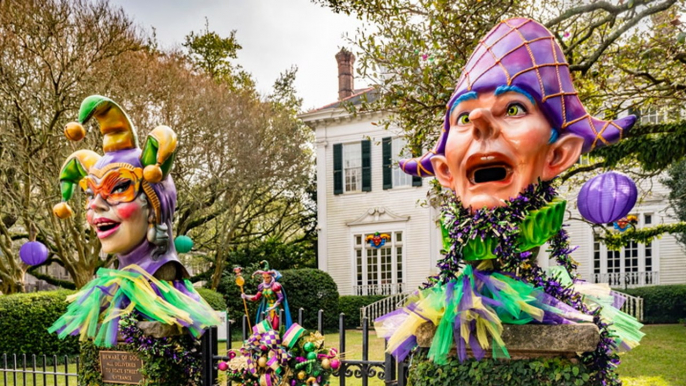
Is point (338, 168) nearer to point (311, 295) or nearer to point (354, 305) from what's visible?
point (354, 305)

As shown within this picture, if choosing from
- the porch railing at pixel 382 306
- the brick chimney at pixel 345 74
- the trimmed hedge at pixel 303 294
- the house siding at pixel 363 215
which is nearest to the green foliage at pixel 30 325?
the trimmed hedge at pixel 303 294

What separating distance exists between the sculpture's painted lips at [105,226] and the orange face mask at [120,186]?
0.58ft

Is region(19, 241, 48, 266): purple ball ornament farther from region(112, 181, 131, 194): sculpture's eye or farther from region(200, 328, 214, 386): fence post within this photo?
region(200, 328, 214, 386): fence post

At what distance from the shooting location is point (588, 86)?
25.4 feet

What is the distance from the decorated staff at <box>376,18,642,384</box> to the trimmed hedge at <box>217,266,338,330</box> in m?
13.9

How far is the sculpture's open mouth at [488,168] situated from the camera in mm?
3338

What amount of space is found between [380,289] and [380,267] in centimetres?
73

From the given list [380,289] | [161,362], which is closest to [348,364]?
[161,362]

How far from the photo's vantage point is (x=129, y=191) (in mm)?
5488

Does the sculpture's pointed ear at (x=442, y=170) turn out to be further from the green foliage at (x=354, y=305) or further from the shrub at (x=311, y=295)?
the green foliage at (x=354, y=305)

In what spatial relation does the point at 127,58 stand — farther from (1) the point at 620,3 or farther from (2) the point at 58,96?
(1) the point at 620,3

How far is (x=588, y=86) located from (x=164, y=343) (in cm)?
603

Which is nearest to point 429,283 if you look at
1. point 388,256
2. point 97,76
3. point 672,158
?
point 672,158

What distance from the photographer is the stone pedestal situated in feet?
9.66
